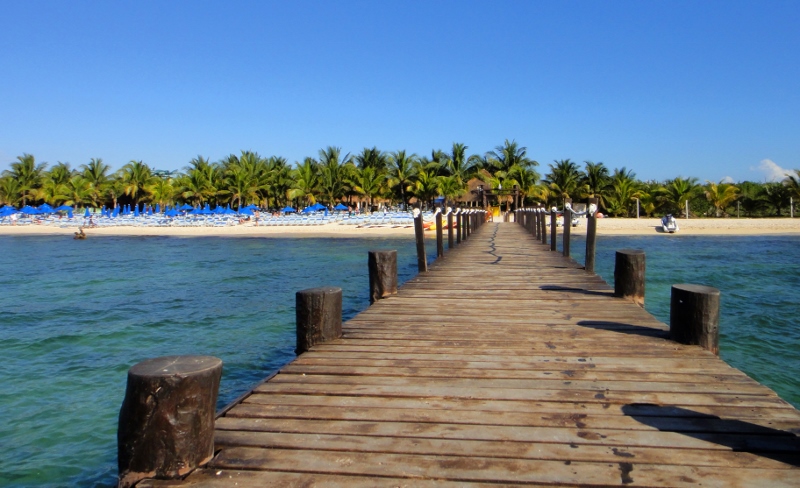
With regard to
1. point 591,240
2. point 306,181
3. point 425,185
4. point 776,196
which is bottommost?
point 591,240

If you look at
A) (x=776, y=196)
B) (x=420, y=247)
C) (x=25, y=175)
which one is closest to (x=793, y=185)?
(x=776, y=196)

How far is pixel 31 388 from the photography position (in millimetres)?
7488

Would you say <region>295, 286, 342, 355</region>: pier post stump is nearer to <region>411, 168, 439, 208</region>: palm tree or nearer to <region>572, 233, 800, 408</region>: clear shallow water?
<region>572, 233, 800, 408</region>: clear shallow water

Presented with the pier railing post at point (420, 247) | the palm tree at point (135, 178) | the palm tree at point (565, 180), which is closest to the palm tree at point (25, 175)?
the palm tree at point (135, 178)

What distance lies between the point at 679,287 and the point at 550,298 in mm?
2486

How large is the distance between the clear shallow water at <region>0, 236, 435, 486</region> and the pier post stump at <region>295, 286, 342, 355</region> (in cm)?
198

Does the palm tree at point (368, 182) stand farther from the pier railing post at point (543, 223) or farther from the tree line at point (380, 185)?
the pier railing post at point (543, 223)

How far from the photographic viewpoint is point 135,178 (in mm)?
63906

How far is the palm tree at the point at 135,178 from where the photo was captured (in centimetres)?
6353

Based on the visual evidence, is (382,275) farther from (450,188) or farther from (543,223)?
(450,188)

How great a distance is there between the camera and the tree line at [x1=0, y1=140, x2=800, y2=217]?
52.4 metres

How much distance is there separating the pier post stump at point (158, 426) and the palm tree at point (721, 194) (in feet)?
189

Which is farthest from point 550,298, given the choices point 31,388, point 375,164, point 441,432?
point 375,164

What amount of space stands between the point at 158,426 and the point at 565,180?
54100 mm
